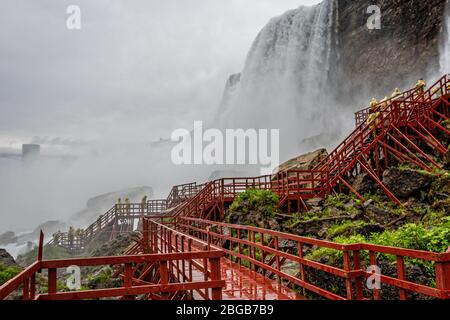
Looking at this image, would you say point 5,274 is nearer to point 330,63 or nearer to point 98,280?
point 98,280

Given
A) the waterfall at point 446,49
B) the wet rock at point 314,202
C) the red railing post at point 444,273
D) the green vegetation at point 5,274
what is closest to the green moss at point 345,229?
the wet rock at point 314,202

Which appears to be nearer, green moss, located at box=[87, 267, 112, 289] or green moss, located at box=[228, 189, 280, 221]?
green moss, located at box=[228, 189, 280, 221]

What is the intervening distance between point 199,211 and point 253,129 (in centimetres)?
3643

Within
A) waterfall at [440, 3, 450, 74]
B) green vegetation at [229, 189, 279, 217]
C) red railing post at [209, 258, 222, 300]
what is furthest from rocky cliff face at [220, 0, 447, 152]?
red railing post at [209, 258, 222, 300]

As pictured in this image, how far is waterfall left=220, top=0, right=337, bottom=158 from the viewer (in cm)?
4466

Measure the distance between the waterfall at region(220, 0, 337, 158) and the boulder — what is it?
32367 millimetres

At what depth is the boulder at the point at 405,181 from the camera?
43.7 ft

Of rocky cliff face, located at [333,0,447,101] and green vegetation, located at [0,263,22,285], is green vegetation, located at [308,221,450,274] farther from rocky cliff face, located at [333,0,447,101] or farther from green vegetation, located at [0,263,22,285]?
rocky cliff face, located at [333,0,447,101]

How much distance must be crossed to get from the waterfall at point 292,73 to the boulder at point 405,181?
106 feet

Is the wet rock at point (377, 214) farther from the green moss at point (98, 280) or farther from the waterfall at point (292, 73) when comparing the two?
the waterfall at point (292, 73)

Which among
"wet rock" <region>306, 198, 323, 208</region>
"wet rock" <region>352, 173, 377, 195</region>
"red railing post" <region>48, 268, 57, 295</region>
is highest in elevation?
"wet rock" <region>352, 173, 377, 195</region>

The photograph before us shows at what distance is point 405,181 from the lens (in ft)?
45.4

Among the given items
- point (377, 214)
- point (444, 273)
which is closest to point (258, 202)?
point (377, 214)

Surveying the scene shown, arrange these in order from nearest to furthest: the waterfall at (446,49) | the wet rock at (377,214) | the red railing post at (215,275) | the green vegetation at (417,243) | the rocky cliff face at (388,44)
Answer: the red railing post at (215,275), the green vegetation at (417,243), the wet rock at (377,214), the waterfall at (446,49), the rocky cliff face at (388,44)
